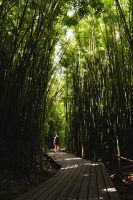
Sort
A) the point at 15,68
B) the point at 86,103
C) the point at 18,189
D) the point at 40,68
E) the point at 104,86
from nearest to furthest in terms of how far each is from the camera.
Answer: the point at 18,189 → the point at 15,68 → the point at 40,68 → the point at 104,86 → the point at 86,103

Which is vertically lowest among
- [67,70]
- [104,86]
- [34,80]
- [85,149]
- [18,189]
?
[18,189]

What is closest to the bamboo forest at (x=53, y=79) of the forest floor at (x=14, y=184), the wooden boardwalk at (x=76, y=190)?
the forest floor at (x=14, y=184)

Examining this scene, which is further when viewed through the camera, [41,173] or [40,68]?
[41,173]

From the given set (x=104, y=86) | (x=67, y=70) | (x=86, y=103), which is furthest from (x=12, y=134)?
(x=67, y=70)

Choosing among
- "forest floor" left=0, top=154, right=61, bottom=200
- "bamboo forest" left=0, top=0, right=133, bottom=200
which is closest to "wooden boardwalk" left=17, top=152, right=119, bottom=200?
"forest floor" left=0, top=154, right=61, bottom=200

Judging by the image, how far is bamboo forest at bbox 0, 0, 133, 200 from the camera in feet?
15.5

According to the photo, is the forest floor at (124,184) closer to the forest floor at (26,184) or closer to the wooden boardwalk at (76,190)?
the forest floor at (26,184)

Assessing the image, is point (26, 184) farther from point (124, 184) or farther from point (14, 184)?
point (124, 184)

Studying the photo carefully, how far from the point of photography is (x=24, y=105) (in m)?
5.05

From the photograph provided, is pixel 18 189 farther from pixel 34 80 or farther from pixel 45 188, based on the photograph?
pixel 34 80

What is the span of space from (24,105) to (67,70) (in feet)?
19.3

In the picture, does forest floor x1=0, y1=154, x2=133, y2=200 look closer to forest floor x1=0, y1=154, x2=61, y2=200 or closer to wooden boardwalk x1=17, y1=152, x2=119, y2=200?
forest floor x1=0, y1=154, x2=61, y2=200

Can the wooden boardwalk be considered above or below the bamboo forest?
below

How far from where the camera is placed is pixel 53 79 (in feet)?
24.9
